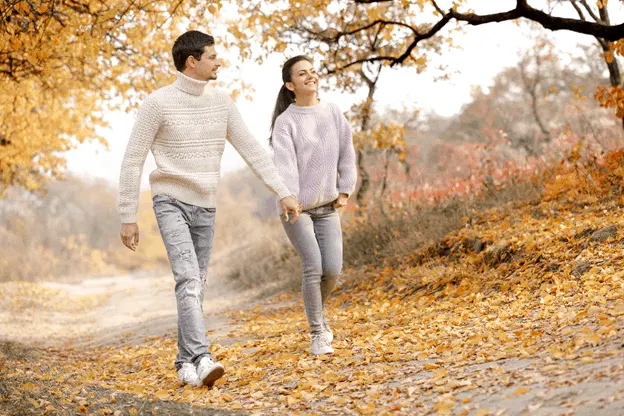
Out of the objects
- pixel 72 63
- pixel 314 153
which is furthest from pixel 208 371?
pixel 72 63

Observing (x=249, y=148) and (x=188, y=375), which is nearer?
(x=188, y=375)

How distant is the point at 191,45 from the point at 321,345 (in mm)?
2051

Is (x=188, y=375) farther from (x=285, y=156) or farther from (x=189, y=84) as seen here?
(x=189, y=84)

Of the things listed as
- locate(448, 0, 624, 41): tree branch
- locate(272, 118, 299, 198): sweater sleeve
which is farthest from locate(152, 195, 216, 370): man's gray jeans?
locate(448, 0, 624, 41): tree branch

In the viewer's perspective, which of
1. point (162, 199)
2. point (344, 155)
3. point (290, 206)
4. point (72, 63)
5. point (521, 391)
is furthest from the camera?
point (72, 63)

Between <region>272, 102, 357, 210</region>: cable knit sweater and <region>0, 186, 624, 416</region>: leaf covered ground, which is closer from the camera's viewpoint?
<region>0, 186, 624, 416</region>: leaf covered ground

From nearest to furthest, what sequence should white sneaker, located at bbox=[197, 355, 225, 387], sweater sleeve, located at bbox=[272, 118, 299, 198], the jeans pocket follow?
white sneaker, located at bbox=[197, 355, 225, 387] < the jeans pocket < sweater sleeve, located at bbox=[272, 118, 299, 198]

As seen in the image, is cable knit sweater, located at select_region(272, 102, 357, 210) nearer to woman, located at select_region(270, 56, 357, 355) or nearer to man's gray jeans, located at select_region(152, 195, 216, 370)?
woman, located at select_region(270, 56, 357, 355)

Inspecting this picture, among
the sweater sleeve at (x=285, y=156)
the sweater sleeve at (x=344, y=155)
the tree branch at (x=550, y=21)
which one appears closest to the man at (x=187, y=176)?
the sweater sleeve at (x=285, y=156)

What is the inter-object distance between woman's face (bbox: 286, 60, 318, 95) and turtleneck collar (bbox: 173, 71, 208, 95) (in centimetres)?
68

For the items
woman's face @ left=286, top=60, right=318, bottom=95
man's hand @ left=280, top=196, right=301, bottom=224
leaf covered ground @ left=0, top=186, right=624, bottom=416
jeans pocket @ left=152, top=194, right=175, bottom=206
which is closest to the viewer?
leaf covered ground @ left=0, top=186, right=624, bottom=416

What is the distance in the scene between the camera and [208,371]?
13.1 ft

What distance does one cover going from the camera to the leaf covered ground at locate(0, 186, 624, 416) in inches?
125

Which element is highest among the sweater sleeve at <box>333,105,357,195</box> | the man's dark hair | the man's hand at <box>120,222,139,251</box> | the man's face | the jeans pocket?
the man's dark hair
